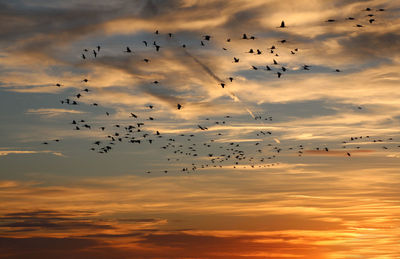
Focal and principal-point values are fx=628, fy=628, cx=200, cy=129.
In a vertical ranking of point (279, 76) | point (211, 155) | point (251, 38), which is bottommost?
point (211, 155)

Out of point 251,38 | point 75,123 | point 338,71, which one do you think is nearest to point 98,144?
point 75,123

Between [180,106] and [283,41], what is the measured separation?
56.1 ft

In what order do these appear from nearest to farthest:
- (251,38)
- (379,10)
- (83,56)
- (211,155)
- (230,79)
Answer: (379,10) < (83,56) < (251,38) < (230,79) < (211,155)

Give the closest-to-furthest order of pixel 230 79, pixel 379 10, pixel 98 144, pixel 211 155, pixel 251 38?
pixel 379 10, pixel 251 38, pixel 230 79, pixel 98 144, pixel 211 155

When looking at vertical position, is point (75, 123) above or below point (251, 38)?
below

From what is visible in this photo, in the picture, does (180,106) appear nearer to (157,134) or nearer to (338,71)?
(157,134)

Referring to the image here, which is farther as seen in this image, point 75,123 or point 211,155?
point 211,155

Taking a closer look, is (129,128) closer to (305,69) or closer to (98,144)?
(98,144)

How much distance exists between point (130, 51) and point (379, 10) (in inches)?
1304

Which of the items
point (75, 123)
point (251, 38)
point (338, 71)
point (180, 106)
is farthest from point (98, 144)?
point (338, 71)

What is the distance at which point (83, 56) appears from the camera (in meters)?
81.1

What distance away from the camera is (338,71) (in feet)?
309

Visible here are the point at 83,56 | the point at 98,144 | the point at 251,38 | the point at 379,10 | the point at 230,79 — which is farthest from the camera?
the point at 98,144

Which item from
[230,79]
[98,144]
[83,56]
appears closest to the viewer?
[83,56]
